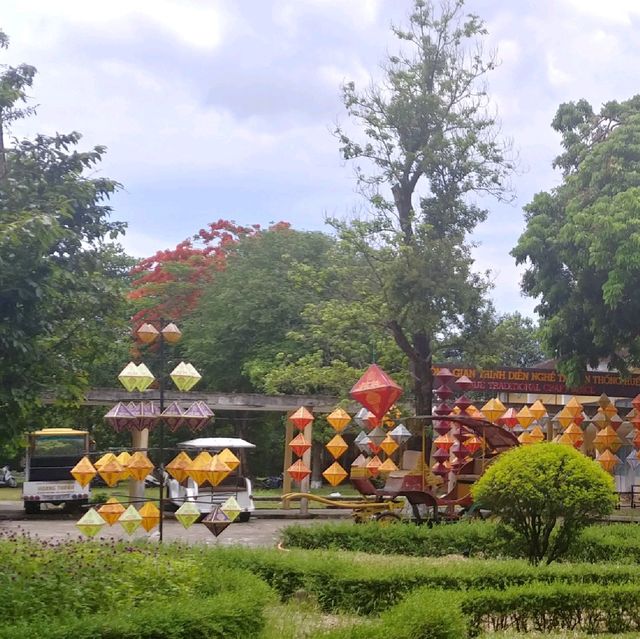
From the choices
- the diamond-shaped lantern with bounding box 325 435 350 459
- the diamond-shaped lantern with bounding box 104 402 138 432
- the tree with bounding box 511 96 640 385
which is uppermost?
the tree with bounding box 511 96 640 385

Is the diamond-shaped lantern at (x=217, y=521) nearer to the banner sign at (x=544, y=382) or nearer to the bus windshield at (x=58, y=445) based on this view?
the bus windshield at (x=58, y=445)

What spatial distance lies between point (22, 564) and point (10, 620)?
3.99ft

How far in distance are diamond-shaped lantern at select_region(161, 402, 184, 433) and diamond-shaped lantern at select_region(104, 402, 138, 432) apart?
37 cm

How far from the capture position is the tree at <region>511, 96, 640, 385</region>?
57.8 feet

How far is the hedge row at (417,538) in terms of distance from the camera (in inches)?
480

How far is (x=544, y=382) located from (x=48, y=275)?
18094 millimetres

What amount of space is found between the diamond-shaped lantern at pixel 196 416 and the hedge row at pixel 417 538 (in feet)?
8.73

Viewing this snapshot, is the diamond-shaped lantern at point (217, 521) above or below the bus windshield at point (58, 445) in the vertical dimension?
below

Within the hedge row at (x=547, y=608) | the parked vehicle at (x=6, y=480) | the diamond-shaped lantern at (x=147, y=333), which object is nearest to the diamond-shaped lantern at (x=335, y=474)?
the diamond-shaped lantern at (x=147, y=333)

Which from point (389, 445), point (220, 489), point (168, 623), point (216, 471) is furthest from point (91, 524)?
point (220, 489)

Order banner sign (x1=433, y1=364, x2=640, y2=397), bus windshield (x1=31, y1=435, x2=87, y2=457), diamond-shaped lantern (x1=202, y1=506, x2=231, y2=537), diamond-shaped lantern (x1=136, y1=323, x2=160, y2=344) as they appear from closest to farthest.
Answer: diamond-shaped lantern (x1=202, y1=506, x2=231, y2=537) < diamond-shaped lantern (x1=136, y1=323, x2=160, y2=344) < bus windshield (x1=31, y1=435, x2=87, y2=457) < banner sign (x1=433, y1=364, x2=640, y2=397)

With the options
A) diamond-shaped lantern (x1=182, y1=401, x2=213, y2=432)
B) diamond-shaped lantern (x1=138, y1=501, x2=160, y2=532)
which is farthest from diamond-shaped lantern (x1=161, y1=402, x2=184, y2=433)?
diamond-shaped lantern (x1=138, y1=501, x2=160, y2=532)

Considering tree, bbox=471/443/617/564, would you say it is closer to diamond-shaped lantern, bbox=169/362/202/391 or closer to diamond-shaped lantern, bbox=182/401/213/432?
diamond-shaped lantern, bbox=182/401/213/432

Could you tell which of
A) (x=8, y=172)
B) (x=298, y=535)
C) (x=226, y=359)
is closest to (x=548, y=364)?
(x=226, y=359)
